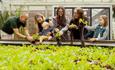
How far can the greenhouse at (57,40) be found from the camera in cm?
352

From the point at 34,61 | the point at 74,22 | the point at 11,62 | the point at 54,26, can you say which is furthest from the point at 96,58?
the point at 54,26

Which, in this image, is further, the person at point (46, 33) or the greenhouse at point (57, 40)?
the person at point (46, 33)

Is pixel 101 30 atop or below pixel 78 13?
below

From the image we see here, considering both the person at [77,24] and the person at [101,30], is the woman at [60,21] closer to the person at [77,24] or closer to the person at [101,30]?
the person at [77,24]

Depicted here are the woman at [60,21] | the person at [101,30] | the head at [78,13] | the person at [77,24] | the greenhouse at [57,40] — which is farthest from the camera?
the person at [101,30]

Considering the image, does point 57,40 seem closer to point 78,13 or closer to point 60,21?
point 78,13

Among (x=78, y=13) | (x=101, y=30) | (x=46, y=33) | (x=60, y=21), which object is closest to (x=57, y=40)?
(x=78, y=13)

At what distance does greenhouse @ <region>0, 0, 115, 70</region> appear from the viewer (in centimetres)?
352

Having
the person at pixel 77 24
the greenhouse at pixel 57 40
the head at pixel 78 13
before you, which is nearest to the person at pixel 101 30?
the greenhouse at pixel 57 40

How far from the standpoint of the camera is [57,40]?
22.1ft

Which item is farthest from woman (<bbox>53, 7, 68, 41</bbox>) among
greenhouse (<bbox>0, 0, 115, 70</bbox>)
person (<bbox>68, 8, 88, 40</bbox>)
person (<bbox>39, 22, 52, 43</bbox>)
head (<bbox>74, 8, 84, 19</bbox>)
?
head (<bbox>74, 8, 84, 19</bbox>)

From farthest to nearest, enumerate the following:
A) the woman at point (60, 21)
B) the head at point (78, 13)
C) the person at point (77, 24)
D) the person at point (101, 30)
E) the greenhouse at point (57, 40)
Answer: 1. the person at point (101, 30)
2. the woman at point (60, 21)
3. the head at point (78, 13)
4. the person at point (77, 24)
5. the greenhouse at point (57, 40)

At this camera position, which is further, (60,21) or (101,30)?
(101,30)

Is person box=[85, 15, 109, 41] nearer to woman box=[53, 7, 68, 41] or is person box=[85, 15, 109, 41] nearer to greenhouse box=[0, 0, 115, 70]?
greenhouse box=[0, 0, 115, 70]
